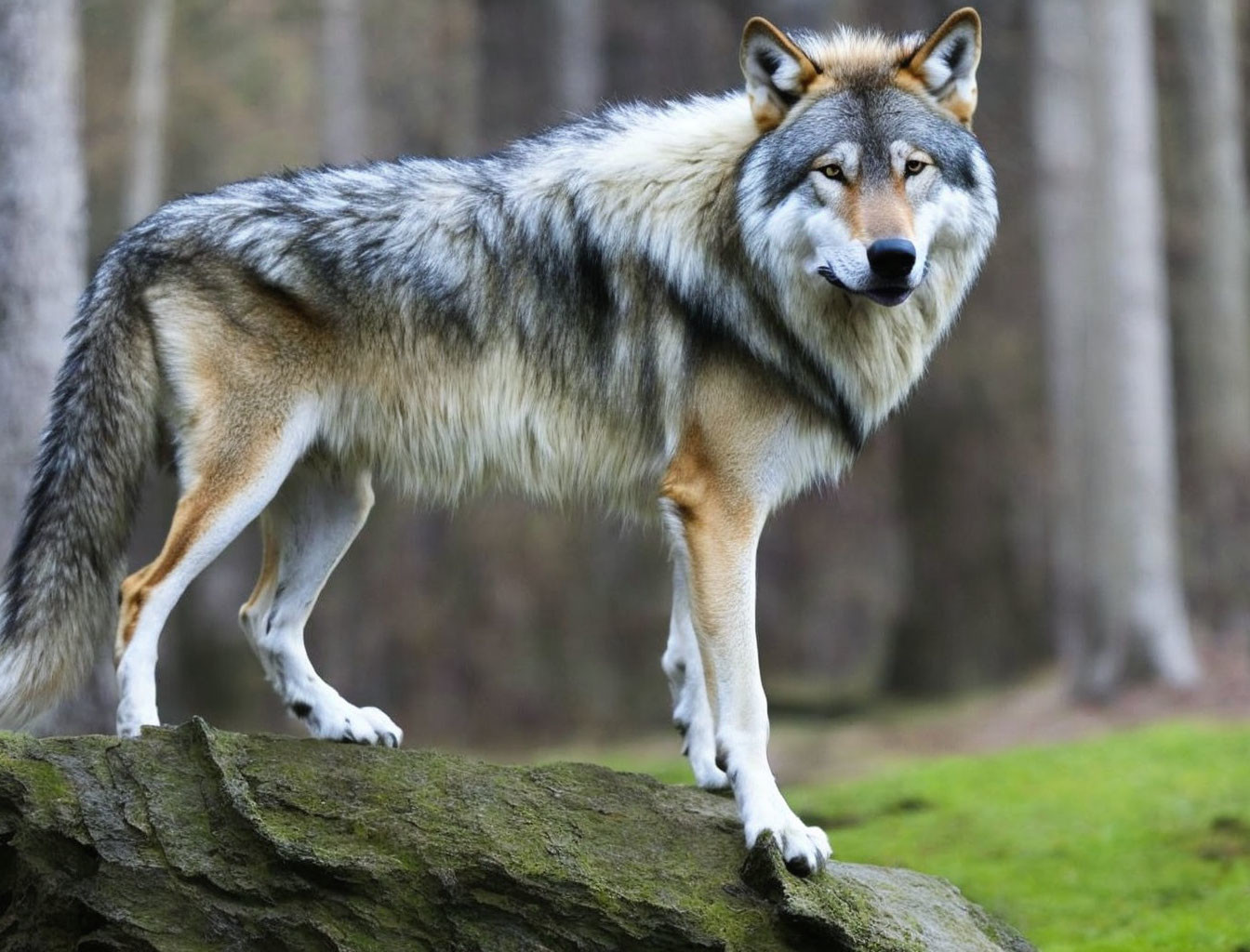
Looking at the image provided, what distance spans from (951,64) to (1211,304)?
12.6 meters

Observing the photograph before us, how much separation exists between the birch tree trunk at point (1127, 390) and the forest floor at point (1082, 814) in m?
0.52

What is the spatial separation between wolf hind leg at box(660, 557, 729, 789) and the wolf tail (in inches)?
70.9

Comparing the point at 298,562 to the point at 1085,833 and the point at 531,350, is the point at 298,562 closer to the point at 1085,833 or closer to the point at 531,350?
the point at 531,350

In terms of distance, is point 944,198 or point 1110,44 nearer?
point 944,198

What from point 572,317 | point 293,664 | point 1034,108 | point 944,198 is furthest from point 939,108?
point 1034,108

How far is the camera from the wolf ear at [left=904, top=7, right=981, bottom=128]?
5.11 m

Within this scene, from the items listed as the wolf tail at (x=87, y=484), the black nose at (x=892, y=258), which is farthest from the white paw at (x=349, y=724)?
the black nose at (x=892, y=258)

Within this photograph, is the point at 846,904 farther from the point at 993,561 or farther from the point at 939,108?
the point at 993,561

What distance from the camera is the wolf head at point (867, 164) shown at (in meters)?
4.77

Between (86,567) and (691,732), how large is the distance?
2.05 m

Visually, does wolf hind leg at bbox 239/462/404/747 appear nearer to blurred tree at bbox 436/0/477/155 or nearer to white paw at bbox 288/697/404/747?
white paw at bbox 288/697/404/747

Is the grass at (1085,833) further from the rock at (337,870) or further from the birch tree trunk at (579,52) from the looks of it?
the birch tree trunk at (579,52)

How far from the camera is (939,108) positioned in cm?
514

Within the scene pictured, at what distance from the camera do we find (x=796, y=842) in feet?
14.7
